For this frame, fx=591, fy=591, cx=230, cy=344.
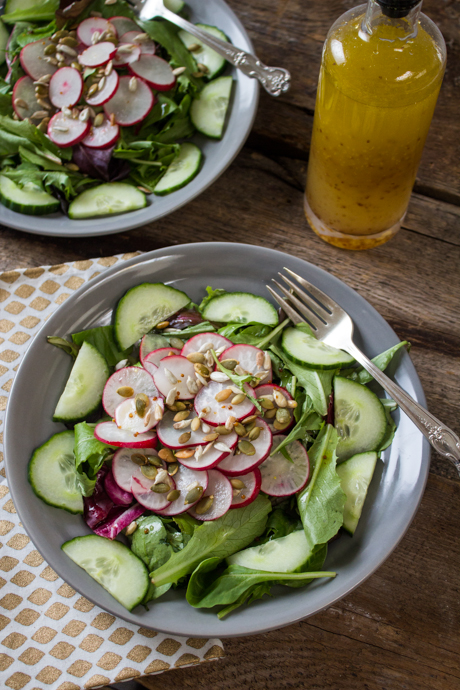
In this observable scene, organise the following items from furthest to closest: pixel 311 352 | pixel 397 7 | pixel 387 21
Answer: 1. pixel 311 352
2. pixel 387 21
3. pixel 397 7

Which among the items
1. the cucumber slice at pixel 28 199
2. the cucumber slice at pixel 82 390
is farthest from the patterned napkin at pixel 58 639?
the cucumber slice at pixel 28 199

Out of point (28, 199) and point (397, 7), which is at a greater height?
point (397, 7)

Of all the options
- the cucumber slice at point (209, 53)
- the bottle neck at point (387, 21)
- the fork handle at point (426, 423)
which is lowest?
the fork handle at point (426, 423)

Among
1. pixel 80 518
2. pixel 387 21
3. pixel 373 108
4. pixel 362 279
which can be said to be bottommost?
pixel 80 518

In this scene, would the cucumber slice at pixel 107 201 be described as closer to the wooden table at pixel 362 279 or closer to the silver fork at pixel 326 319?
the wooden table at pixel 362 279

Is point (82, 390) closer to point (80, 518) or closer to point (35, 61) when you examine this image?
point (80, 518)

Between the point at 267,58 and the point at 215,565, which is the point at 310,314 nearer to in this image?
the point at 215,565

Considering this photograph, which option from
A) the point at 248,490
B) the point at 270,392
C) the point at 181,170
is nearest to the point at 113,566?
the point at 248,490

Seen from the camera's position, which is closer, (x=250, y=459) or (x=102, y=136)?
(x=250, y=459)
